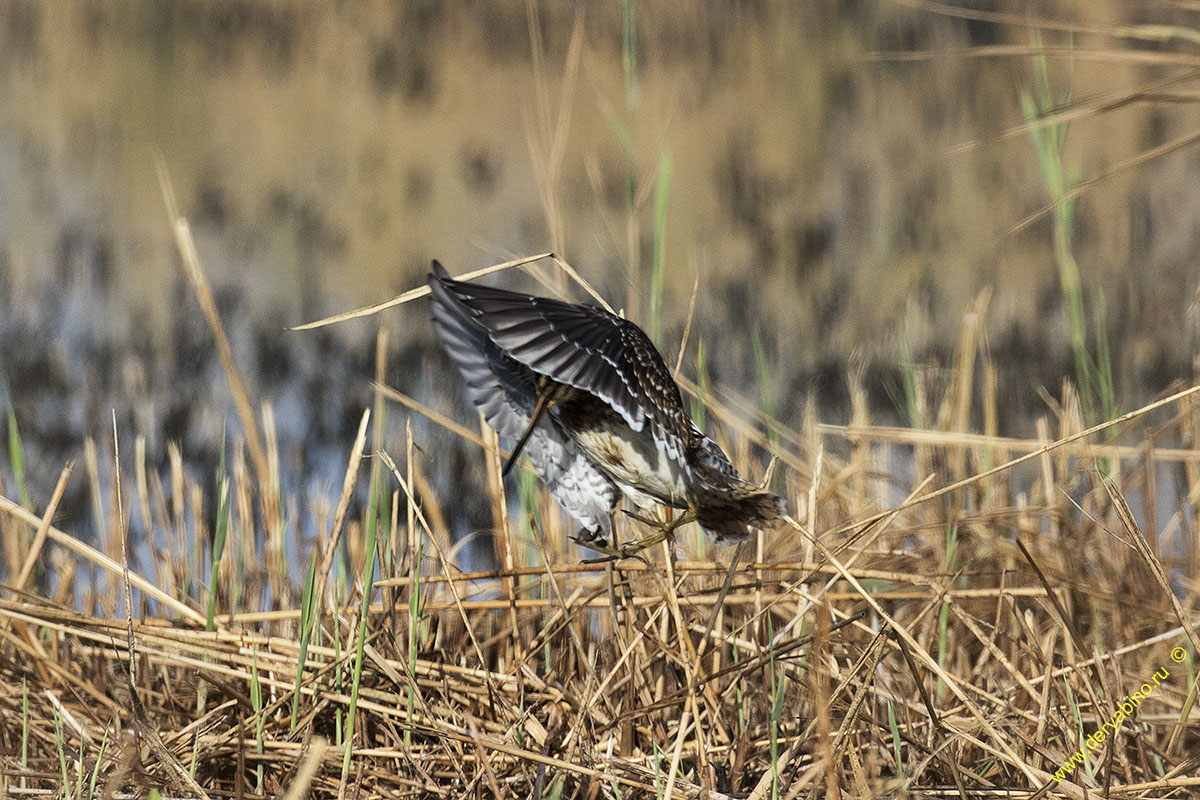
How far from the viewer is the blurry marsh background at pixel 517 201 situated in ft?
17.4

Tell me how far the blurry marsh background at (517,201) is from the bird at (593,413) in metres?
2.02

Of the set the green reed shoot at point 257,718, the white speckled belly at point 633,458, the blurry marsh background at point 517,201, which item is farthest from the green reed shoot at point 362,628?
the blurry marsh background at point 517,201

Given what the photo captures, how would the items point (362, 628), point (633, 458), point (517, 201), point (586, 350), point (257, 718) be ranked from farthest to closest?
point (517, 201), point (257, 718), point (362, 628), point (633, 458), point (586, 350)

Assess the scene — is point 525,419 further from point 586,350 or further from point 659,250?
point 659,250

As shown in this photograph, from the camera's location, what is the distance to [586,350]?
1456 mm

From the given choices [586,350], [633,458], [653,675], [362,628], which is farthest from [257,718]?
[586,350]

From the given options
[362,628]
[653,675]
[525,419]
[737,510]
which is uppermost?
[525,419]

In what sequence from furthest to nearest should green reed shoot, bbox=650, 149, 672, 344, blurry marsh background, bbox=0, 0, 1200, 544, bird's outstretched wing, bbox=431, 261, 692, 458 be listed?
1. blurry marsh background, bbox=0, 0, 1200, 544
2. green reed shoot, bbox=650, 149, 672, 344
3. bird's outstretched wing, bbox=431, 261, 692, 458

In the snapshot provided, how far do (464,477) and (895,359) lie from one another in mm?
2318

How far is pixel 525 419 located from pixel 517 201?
5687 mm

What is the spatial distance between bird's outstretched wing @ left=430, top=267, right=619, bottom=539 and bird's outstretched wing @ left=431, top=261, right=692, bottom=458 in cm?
13

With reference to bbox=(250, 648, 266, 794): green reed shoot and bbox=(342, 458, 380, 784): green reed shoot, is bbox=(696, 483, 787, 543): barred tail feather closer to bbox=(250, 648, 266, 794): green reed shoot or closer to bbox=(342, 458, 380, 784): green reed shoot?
bbox=(342, 458, 380, 784): green reed shoot

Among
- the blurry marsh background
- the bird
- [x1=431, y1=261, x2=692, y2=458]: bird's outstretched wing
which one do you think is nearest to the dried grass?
the bird

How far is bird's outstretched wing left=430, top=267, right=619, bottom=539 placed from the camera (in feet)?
5.27
